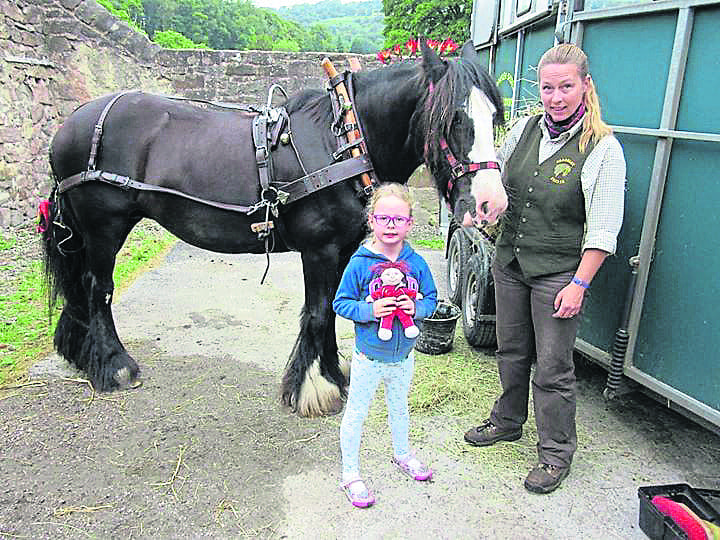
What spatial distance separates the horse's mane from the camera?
2346mm

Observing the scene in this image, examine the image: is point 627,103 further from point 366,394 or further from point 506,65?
point 506,65

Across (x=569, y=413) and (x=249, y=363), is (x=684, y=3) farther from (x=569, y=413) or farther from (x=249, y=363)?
(x=249, y=363)

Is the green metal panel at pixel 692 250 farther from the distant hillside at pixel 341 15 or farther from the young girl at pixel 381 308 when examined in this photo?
the distant hillside at pixel 341 15

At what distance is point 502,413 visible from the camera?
2.83 metres

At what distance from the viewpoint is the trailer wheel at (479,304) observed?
3727 millimetres

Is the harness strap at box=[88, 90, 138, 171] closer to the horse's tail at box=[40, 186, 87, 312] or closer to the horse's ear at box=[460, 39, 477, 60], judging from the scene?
the horse's tail at box=[40, 186, 87, 312]

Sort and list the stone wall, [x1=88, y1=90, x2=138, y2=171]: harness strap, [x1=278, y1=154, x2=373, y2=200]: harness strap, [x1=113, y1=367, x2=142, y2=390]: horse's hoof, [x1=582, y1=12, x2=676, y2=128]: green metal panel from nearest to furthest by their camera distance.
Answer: [x1=582, y1=12, x2=676, y2=128]: green metal panel
[x1=278, y1=154, x2=373, y2=200]: harness strap
[x1=88, y1=90, x2=138, y2=171]: harness strap
[x1=113, y1=367, x2=142, y2=390]: horse's hoof
the stone wall

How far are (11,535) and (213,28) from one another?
103 ft

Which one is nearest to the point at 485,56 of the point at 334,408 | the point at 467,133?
the point at 467,133

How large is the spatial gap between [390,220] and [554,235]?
717 millimetres

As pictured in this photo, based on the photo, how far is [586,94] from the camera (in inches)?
87.7

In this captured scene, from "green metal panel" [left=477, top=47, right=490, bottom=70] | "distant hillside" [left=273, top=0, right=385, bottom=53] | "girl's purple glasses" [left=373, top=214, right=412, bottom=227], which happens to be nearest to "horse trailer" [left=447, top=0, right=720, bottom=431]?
"girl's purple glasses" [left=373, top=214, right=412, bottom=227]

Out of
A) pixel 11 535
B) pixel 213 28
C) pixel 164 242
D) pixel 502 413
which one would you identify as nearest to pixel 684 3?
pixel 502 413

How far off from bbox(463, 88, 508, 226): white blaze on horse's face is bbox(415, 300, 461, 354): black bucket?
60.5 inches
